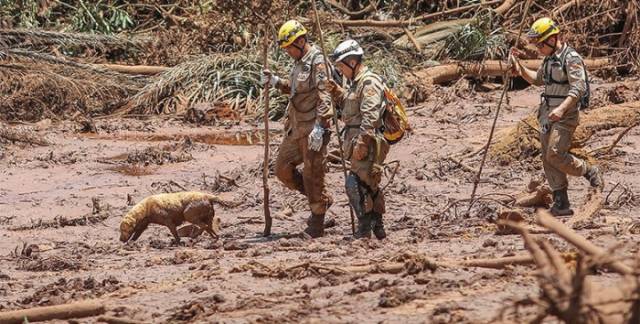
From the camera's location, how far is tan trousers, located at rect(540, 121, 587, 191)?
411 inches

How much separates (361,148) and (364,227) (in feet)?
2.31

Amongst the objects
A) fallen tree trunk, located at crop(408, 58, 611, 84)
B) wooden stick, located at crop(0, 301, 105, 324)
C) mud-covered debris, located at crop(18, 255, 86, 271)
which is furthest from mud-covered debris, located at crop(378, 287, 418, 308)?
fallen tree trunk, located at crop(408, 58, 611, 84)

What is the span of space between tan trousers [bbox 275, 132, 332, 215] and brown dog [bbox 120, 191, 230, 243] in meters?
0.62

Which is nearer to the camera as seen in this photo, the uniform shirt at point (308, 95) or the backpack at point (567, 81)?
the uniform shirt at point (308, 95)

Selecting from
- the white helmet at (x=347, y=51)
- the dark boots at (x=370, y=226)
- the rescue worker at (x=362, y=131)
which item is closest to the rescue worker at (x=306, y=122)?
the rescue worker at (x=362, y=131)

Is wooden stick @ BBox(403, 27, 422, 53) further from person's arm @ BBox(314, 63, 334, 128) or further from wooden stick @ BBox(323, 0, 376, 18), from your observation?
person's arm @ BBox(314, 63, 334, 128)

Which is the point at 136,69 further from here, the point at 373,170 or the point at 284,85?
the point at 373,170

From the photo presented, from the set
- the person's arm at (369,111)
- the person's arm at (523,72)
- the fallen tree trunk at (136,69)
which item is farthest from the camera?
the fallen tree trunk at (136,69)

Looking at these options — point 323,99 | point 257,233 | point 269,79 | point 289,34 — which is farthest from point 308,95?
point 257,233

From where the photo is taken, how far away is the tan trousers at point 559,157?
10.4 meters

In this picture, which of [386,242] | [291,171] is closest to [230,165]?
[291,171]

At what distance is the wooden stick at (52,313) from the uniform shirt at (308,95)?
9.69 ft

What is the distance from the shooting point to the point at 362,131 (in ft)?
31.4

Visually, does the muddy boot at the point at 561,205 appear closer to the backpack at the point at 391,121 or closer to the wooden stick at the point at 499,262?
the backpack at the point at 391,121
